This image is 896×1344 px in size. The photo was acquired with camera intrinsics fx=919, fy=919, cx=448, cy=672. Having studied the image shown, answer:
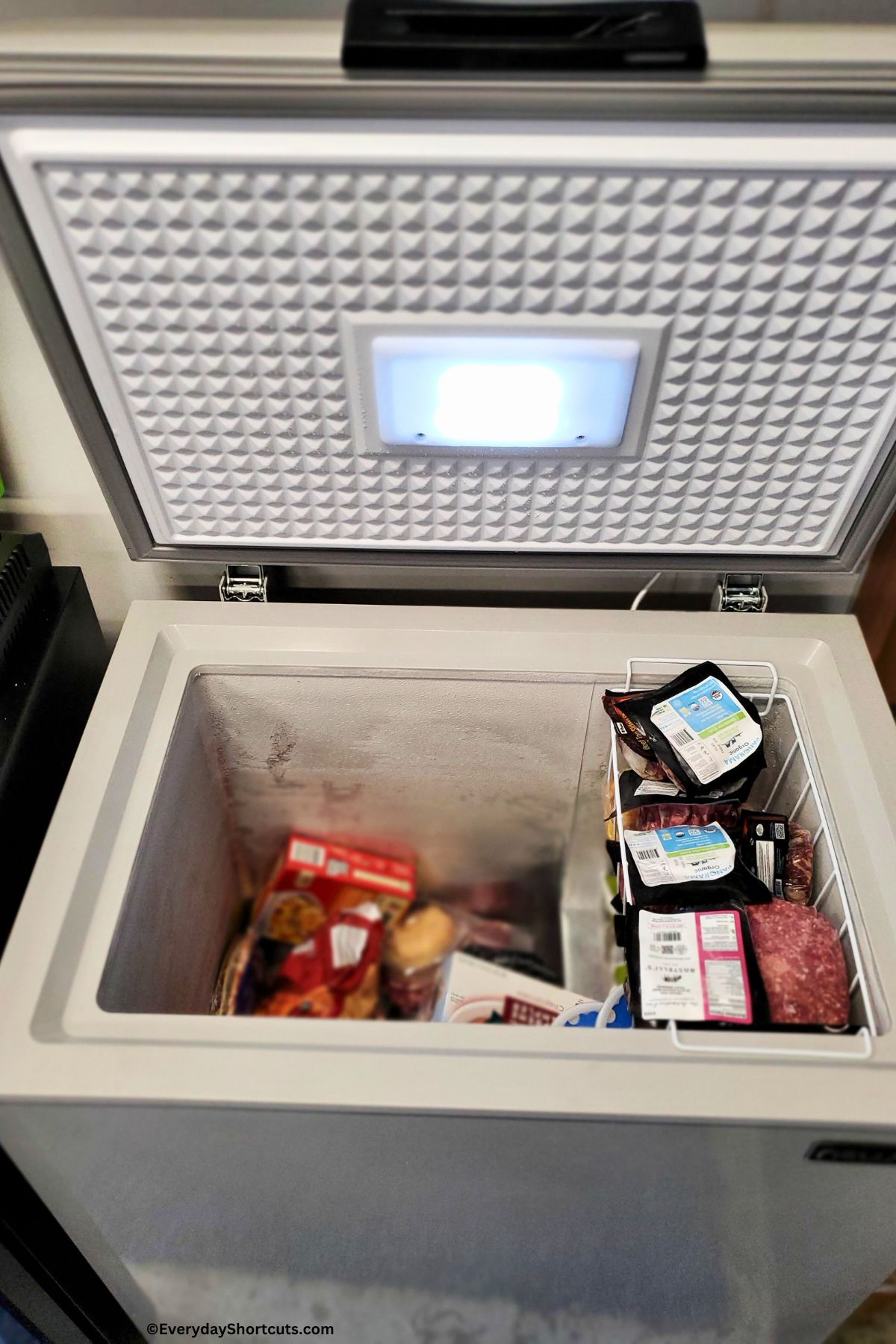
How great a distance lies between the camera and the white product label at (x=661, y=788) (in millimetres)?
1039

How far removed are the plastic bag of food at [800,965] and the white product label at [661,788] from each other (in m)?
0.16

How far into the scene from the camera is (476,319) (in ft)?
2.80

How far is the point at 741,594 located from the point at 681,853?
36 cm

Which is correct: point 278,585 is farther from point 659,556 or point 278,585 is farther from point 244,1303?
point 244,1303

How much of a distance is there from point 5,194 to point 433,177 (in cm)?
36

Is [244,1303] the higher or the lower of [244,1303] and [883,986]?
the lower

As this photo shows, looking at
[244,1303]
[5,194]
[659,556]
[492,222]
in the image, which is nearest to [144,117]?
[5,194]

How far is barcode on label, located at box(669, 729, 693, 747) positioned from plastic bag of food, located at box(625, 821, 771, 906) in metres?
0.09

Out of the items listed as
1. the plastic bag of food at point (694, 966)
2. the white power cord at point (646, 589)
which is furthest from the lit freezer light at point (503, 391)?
the plastic bag of food at point (694, 966)

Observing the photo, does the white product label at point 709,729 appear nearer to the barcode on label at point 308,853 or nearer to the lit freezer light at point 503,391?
the lit freezer light at point 503,391

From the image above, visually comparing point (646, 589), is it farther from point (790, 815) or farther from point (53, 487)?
point (53, 487)

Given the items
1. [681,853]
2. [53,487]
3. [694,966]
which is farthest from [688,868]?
[53,487]

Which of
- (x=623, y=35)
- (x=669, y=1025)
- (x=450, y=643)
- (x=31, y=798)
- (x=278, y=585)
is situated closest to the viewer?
(x=623, y=35)

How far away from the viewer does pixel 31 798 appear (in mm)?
997
